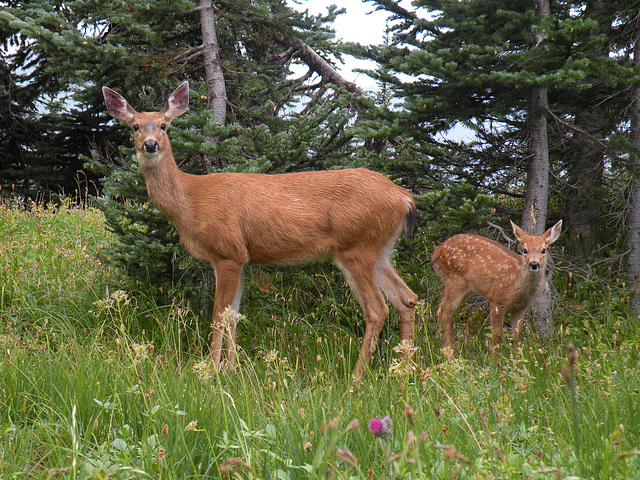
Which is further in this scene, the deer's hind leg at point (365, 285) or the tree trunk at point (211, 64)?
the tree trunk at point (211, 64)

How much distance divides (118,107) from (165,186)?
83 cm

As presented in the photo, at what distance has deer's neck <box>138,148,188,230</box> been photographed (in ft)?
16.6

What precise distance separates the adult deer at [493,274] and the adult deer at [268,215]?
2.98 feet

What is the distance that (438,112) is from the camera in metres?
6.16

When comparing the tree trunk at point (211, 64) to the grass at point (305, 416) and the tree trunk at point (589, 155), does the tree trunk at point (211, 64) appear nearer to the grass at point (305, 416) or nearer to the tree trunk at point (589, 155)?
the grass at point (305, 416)

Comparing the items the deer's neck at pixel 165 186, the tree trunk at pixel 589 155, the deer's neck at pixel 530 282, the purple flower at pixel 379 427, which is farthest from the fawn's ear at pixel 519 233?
the purple flower at pixel 379 427

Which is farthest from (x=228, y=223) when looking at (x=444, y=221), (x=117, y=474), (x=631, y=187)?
(x=631, y=187)

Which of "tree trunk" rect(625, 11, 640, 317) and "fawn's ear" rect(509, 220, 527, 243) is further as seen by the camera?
"tree trunk" rect(625, 11, 640, 317)

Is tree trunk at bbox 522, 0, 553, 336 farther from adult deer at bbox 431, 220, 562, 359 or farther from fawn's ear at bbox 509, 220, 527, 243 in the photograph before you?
fawn's ear at bbox 509, 220, 527, 243

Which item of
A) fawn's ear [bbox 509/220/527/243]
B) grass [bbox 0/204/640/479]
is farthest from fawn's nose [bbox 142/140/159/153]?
fawn's ear [bbox 509/220/527/243]

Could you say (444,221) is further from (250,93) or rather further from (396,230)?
(250,93)

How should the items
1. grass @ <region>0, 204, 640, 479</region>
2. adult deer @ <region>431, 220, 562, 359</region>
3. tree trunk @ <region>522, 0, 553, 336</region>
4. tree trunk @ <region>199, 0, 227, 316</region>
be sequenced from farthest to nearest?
1. tree trunk @ <region>199, 0, 227, 316</region>
2. tree trunk @ <region>522, 0, 553, 336</region>
3. adult deer @ <region>431, 220, 562, 359</region>
4. grass @ <region>0, 204, 640, 479</region>

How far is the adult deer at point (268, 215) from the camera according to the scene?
5.07 m

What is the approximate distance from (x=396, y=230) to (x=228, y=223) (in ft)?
4.81
